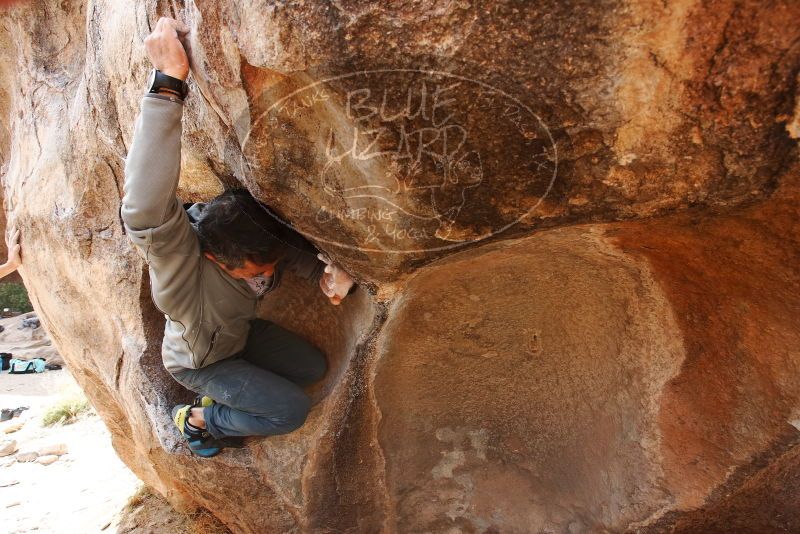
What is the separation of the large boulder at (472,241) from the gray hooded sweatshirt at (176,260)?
134 mm

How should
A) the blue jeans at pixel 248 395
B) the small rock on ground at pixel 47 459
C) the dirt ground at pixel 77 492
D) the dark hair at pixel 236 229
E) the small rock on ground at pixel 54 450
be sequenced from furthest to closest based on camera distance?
the small rock on ground at pixel 54 450 < the small rock on ground at pixel 47 459 < the dirt ground at pixel 77 492 < the blue jeans at pixel 248 395 < the dark hair at pixel 236 229

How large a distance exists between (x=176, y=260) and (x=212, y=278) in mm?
158

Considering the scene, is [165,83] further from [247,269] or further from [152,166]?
[247,269]

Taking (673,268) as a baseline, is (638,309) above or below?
below

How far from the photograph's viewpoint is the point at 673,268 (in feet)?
4.45

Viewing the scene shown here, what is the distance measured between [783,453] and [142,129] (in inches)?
58.9

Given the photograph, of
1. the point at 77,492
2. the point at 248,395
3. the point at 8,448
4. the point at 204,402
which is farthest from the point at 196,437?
the point at 8,448

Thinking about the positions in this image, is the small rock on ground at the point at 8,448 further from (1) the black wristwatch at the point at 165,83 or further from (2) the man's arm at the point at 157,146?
(1) the black wristwatch at the point at 165,83

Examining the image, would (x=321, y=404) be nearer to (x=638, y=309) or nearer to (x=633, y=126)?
(x=638, y=309)

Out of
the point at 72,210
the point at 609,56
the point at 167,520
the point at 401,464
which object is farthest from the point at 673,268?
the point at 167,520

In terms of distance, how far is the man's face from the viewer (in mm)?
1502

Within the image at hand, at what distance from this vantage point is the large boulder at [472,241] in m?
0.93
